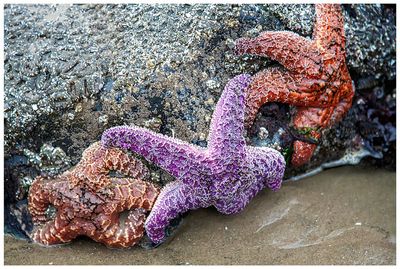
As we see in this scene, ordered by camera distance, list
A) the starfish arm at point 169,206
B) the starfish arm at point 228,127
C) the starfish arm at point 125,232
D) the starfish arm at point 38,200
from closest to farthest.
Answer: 1. the starfish arm at point 228,127
2. the starfish arm at point 169,206
3. the starfish arm at point 125,232
4. the starfish arm at point 38,200

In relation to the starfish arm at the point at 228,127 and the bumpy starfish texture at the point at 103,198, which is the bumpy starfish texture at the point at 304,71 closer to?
the starfish arm at the point at 228,127

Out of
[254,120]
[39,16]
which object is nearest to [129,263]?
[254,120]

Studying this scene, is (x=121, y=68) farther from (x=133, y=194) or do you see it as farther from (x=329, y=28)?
(x=329, y=28)

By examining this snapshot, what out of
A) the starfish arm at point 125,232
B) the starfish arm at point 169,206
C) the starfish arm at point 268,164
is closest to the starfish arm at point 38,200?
the starfish arm at point 125,232

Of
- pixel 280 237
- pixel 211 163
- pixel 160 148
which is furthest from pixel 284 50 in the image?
pixel 280 237

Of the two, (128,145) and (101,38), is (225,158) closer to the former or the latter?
(128,145)

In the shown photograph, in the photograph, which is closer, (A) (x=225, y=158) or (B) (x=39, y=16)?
(A) (x=225, y=158)
